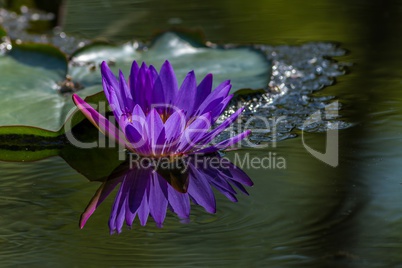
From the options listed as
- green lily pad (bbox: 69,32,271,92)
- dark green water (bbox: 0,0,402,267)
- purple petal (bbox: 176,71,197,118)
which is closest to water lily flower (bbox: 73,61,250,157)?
purple petal (bbox: 176,71,197,118)

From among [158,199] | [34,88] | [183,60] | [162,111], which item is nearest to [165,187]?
[158,199]

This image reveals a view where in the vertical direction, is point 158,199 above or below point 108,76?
below

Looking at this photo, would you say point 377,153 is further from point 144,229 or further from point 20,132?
point 20,132

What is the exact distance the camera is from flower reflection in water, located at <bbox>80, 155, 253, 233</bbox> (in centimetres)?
118

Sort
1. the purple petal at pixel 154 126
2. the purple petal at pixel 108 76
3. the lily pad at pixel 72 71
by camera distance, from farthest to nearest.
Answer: the lily pad at pixel 72 71
the purple petal at pixel 108 76
the purple petal at pixel 154 126

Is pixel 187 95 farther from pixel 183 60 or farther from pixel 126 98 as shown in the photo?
pixel 183 60

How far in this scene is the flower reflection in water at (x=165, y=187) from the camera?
1.18m

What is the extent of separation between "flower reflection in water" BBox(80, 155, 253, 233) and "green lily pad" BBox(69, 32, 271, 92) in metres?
0.43

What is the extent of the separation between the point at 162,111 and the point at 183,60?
1.84 feet

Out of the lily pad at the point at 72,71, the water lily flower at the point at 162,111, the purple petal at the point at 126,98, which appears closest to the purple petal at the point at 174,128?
the water lily flower at the point at 162,111

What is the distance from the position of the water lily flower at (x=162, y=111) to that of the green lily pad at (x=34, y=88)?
0.66ft

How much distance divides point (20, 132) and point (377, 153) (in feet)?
2.42

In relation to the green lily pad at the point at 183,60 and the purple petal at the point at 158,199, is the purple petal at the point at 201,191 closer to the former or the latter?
the purple petal at the point at 158,199

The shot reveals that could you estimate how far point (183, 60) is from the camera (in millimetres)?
1994
